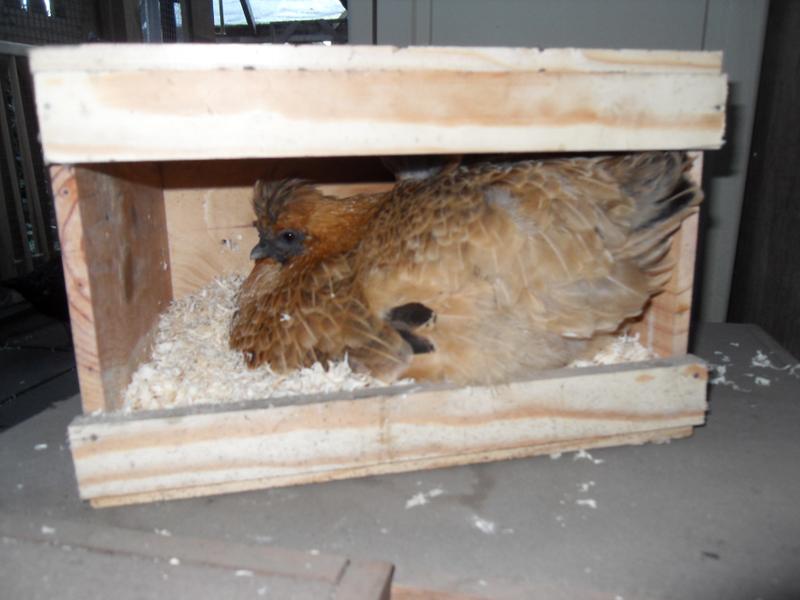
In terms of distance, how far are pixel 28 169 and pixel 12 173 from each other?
121 millimetres

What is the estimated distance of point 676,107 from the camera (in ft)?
3.48

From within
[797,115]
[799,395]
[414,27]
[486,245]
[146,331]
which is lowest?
[799,395]

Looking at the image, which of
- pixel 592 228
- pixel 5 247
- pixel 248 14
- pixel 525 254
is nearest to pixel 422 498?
pixel 525 254

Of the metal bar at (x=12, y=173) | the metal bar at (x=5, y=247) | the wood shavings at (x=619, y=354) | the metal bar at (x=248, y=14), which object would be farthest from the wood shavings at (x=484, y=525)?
the metal bar at (x=248, y=14)

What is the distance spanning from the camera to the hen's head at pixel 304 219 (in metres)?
1.46

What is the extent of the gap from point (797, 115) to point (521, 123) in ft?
4.67

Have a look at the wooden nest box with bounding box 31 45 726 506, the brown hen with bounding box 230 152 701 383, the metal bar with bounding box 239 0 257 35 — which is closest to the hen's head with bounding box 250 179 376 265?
the brown hen with bounding box 230 152 701 383

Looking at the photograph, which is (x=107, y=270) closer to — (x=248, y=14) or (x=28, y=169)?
(x=28, y=169)

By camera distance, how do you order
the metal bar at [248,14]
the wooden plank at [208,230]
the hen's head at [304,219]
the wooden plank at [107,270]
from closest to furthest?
1. the wooden plank at [107,270]
2. the hen's head at [304,219]
3. the wooden plank at [208,230]
4. the metal bar at [248,14]

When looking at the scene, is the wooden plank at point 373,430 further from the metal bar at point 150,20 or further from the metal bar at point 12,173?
the metal bar at point 12,173

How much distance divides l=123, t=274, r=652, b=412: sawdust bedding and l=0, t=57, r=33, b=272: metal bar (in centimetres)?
187

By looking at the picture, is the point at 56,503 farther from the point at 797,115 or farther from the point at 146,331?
the point at 797,115

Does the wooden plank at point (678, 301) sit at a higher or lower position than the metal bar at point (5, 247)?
higher

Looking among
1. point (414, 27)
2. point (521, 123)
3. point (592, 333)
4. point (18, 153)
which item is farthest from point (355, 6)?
point (18, 153)
